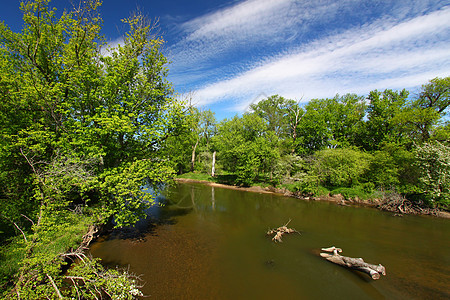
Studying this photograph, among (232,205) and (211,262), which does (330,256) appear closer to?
(211,262)

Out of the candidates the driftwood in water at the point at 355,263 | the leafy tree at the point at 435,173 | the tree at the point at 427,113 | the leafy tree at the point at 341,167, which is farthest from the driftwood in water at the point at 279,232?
the tree at the point at 427,113

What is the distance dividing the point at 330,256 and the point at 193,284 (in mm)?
7226

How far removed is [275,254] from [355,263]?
12.4 ft

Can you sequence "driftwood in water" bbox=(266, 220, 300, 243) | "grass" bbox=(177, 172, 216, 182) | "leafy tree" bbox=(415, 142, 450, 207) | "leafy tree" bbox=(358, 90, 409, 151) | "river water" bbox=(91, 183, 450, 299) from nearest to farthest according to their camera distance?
"river water" bbox=(91, 183, 450, 299), "driftwood in water" bbox=(266, 220, 300, 243), "leafy tree" bbox=(415, 142, 450, 207), "leafy tree" bbox=(358, 90, 409, 151), "grass" bbox=(177, 172, 216, 182)

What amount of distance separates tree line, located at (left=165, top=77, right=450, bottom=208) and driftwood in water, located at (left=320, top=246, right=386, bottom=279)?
1079cm

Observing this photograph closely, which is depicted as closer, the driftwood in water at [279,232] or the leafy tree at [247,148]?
the driftwood in water at [279,232]

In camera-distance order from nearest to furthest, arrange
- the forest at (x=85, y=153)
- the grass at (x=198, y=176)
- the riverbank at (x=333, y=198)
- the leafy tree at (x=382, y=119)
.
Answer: the forest at (x=85, y=153), the riverbank at (x=333, y=198), the leafy tree at (x=382, y=119), the grass at (x=198, y=176)

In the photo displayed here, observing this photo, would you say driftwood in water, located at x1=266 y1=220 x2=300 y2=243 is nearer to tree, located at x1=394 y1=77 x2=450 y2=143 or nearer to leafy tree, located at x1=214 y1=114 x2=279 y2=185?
leafy tree, located at x1=214 y1=114 x2=279 y2=185

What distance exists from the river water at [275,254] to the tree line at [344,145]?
5261mm

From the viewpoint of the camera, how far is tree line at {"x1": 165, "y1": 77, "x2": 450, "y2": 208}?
19.6 meters

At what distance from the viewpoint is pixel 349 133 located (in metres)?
34.9

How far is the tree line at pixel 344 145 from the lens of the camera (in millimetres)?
19625

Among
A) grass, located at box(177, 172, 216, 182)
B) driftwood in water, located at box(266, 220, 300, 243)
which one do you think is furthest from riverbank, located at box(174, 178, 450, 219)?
driftwood in water, located at box(266, 220, 300, 243)

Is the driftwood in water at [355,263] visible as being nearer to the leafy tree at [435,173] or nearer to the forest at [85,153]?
the forest at [85,153]
